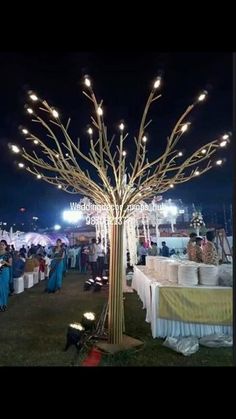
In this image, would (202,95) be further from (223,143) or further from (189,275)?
(189,275)

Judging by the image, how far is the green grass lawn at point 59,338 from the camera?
402 cm

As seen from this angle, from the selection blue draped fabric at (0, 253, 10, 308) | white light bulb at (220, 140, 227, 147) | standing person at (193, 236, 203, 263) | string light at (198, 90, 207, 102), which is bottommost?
blue draped fabric at (0, 253, 10, 308)

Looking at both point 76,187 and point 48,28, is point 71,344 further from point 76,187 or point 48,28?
point 48,28

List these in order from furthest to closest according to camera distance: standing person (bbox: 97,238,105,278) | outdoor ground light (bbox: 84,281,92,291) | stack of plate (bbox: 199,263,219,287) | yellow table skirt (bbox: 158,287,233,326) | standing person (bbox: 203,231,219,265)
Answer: standing person (bbox: 97,238,105,278), outdoor ground light (bbox: 84,281,92,291), standing person (bbox: 203,231,219,265), stack of plate (bbox: 199,263,219,287), yellow table skirt (bbox: 158,287,233,326)

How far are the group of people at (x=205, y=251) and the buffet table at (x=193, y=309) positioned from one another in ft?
3.71

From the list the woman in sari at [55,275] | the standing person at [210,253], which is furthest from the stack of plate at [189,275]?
the woman in sari at [55,275]

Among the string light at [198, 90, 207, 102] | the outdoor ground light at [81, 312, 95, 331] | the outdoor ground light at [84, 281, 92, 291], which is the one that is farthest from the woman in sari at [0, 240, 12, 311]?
the string light at [198, 90, 207, 102]

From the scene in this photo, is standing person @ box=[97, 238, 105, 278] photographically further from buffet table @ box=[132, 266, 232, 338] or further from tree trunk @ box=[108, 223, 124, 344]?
tree trunk @ box=[108, 223, 124, 344]

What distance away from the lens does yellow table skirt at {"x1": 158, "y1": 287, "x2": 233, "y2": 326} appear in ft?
15.2

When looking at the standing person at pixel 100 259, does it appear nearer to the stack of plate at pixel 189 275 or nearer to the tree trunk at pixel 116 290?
the stack of plate at pixel 189 275

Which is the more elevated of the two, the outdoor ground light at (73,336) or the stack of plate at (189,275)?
the stack of plate at (189,275)

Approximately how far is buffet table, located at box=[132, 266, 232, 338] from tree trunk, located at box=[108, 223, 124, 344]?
2.23 ft
